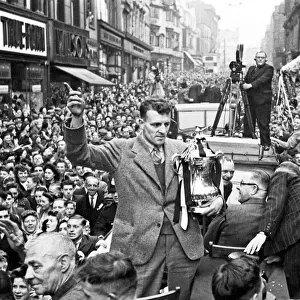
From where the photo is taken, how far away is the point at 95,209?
27.0ft

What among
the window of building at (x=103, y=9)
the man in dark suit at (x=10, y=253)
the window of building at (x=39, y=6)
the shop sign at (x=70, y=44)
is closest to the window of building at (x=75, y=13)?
the shop sign at (x=70, y=44)

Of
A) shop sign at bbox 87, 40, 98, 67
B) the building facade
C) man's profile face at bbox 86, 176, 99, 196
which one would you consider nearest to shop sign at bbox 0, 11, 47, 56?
shop sign at bbox 87, 40, 98, 67

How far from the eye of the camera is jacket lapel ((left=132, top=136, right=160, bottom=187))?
13.2ft

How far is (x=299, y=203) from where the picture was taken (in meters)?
4.31

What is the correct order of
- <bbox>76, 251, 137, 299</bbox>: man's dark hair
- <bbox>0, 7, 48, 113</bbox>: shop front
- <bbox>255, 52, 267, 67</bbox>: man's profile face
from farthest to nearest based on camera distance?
<bbox>0, 7, 48, 113</bbox>: shop front < <bbox>255, 52, 267, 67</bbox>: man's profile face < <bbox>76, 251, 137, 299</bbox>: man's dark hair

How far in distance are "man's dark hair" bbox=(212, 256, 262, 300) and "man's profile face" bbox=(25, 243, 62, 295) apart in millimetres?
813

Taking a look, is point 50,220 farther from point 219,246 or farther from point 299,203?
point 299,203

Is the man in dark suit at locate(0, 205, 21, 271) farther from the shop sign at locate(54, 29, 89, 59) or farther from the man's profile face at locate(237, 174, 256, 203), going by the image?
the shop sign at locate(54, 29, 89, 59)

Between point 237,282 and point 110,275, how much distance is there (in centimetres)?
77

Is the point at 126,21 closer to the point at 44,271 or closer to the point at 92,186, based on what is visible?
the point at 92,186

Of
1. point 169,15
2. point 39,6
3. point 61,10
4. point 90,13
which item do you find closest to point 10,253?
point 39,6

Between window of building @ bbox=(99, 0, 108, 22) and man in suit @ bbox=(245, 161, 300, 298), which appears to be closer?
man in suit @ bbox=(245, 161, 300, 298)

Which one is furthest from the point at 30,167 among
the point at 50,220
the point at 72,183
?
the point at 50,220

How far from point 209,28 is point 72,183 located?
135556 mm
